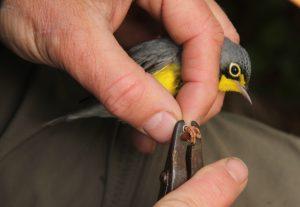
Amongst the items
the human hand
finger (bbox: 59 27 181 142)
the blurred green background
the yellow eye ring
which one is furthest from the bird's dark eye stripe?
the blurred green background

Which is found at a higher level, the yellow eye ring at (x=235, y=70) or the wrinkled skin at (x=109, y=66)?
the wrinkled skin at (x=109, y=66)

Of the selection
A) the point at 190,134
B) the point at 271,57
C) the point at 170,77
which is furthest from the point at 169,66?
the point at 271,57

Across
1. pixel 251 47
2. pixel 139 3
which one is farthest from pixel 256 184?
pixel 251 47

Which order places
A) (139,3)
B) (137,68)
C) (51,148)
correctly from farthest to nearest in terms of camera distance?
(139,3)
(51,148)
(137,68)

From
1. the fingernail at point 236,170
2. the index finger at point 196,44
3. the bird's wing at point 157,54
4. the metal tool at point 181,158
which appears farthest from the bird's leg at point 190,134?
the bird's wing at point 157,54

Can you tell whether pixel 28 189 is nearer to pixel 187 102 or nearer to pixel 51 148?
pixel 51 148

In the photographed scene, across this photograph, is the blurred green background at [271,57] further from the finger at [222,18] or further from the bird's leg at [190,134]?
the bird's leg at [190,134]
